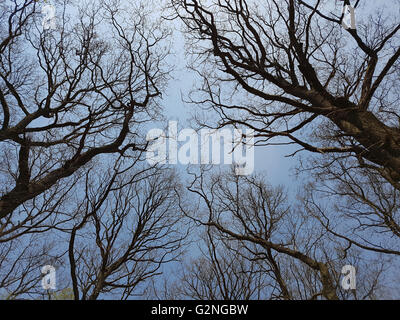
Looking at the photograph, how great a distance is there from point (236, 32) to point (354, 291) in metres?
8.09

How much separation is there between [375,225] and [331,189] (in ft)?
4.40

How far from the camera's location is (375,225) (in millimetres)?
6723

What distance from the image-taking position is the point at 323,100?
15.0 feet

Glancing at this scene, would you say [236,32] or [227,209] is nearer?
[236,32]

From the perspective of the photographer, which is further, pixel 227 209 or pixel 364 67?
pixel 227 209
